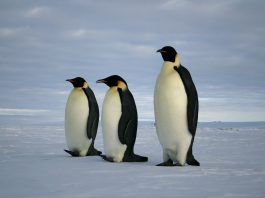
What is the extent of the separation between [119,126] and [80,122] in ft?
5.26

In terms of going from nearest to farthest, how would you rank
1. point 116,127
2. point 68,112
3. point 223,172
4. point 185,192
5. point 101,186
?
point 185,192 → point 101,186 → point 223,172 → point 116,127 → point 68,112

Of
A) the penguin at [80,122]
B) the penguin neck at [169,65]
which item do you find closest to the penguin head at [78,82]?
the penguin at [80,122]

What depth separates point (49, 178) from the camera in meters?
4.54

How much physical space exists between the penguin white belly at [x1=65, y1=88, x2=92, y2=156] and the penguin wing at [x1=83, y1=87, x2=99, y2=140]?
0.06 metres

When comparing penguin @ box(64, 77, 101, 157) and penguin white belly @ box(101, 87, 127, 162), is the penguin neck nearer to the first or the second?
penguin white belly @ box(101, 87, 127, 162)

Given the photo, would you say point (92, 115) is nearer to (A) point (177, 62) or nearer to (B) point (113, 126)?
(B) point (113, 126)

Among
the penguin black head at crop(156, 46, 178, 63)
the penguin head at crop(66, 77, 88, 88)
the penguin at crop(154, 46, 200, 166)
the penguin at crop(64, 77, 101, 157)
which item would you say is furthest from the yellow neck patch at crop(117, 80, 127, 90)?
the penguin head at crop(66, 77, 88, 88)

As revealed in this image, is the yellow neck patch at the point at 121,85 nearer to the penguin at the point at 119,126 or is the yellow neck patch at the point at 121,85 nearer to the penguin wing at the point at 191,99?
the penguin at the point at 119,126

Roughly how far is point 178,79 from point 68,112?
3.03m

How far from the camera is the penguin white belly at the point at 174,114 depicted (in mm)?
5816

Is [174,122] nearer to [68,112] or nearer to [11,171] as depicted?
[11,171]

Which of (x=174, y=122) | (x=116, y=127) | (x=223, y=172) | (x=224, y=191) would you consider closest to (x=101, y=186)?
(x=224, y=191)

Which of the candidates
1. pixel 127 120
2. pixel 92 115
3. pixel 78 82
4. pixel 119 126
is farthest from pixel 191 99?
pixel 78 82

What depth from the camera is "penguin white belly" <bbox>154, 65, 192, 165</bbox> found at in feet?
19.1
